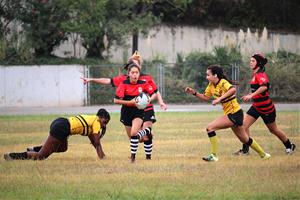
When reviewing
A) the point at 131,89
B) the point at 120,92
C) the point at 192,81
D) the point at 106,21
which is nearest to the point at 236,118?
the point at 131,89

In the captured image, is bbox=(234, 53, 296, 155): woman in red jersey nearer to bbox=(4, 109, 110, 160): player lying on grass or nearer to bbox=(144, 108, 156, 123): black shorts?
bbox=(144, 108, 156, 123): black shorts

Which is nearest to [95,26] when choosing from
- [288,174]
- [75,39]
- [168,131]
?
[75,39]

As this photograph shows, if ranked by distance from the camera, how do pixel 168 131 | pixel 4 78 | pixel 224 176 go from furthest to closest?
1. pixel 4 78
2. pixel 168 131
3. pixel 224 176

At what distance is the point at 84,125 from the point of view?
15766 mm

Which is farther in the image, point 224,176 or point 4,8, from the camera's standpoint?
point 4,8

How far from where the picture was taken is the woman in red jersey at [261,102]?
56.2 feet

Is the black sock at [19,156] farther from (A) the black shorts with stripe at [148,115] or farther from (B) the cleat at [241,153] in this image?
(B) the cleat at [241,153]

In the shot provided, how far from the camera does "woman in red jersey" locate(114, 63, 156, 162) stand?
15883 mm

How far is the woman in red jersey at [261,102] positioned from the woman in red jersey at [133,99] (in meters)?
2.15

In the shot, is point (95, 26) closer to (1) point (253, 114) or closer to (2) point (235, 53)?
(2) point (235, 53)

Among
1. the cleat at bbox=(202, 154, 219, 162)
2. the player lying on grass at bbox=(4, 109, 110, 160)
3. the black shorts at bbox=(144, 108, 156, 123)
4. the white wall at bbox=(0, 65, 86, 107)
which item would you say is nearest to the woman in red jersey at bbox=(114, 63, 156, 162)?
the black shorts at bbox=(144, 108, 156, 123)

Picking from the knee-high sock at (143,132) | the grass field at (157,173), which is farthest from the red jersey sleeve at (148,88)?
the grass field at (157,173)

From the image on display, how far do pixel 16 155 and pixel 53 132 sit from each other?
2.96 feet

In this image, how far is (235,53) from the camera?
42.8m
